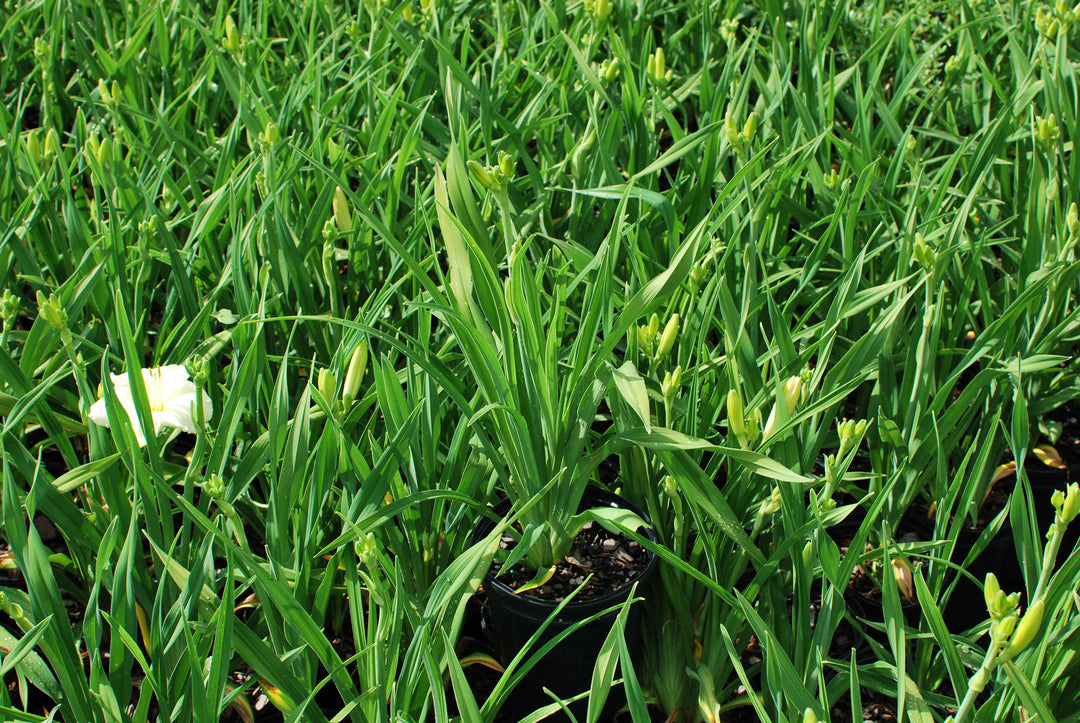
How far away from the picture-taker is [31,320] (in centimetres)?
174

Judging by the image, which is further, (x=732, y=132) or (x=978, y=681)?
(x=732, y=132)

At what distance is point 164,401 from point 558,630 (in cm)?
55

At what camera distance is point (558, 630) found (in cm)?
105

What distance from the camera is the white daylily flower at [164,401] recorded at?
3.63ft

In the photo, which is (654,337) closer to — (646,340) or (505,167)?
(646,340)

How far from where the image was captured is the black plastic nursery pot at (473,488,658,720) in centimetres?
104

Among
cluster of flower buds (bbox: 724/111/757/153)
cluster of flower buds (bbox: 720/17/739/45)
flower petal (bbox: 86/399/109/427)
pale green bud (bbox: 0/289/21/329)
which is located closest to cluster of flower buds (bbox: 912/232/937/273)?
cluster of flower buds (bbox: 724/111/757/153)

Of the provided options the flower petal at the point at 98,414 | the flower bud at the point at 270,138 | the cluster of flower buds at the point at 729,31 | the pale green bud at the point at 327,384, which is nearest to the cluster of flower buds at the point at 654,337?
the pale green bud at the point at 327,384

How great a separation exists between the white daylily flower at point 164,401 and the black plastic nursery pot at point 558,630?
38 cm

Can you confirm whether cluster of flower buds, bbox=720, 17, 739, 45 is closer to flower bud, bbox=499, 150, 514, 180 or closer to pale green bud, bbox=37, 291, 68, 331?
flower bud, bbox=499, 150, 514, 180

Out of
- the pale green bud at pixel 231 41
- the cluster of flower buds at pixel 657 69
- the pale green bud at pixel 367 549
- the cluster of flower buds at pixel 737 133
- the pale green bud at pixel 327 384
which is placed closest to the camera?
the pale green bud at pixel 367 549

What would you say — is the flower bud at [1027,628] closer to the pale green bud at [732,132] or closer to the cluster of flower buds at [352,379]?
the cluster of flower buds at [352,379]

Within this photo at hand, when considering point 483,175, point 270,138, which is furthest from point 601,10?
point 483,175

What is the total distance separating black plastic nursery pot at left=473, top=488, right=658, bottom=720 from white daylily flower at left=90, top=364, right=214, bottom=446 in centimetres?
38
